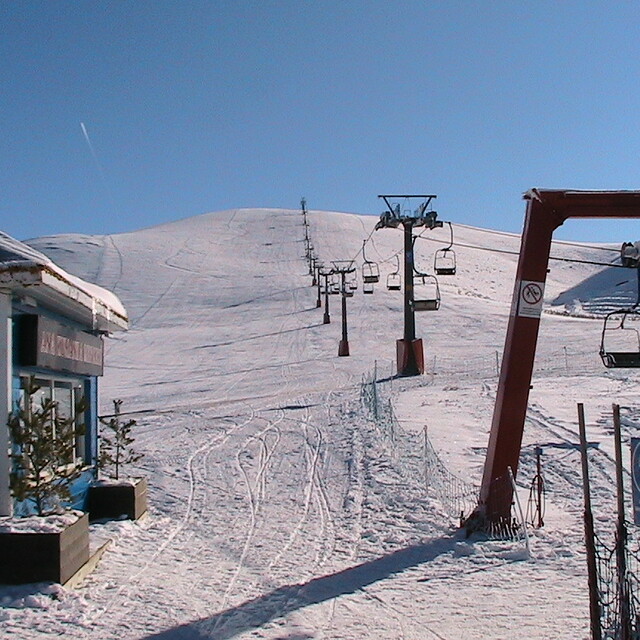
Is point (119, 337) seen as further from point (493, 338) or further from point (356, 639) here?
point (356, 639)

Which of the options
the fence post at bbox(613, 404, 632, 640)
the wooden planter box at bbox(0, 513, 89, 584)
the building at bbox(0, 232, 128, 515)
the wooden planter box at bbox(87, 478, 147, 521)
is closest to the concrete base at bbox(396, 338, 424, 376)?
the building at bbox(0, 232, 128, 515)

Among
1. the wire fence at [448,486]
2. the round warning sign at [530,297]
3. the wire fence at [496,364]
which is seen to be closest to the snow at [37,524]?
the wire fence at [448,486]

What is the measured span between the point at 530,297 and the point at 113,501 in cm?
553

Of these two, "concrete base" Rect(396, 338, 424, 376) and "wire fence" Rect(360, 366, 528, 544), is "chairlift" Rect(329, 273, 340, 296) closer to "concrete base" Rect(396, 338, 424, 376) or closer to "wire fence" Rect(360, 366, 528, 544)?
"concrete base" Rect(396, 338, 424, 376)

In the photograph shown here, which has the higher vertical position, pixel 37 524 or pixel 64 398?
pixel 64 398

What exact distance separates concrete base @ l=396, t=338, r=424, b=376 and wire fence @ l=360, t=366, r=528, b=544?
11.8 m

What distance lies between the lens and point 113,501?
10266mm

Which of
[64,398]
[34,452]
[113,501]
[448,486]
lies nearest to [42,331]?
[34,452]

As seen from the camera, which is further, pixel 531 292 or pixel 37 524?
pixel 531 292

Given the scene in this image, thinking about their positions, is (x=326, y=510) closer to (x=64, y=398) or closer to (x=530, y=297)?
(x=64, y=398)

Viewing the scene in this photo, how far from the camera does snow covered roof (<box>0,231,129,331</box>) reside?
23.4ft

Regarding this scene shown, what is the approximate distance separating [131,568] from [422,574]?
2.78 metres

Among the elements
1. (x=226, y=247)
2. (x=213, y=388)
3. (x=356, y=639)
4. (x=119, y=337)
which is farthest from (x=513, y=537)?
(x=226, y=247)

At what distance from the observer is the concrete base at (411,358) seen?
3197 centimetres
